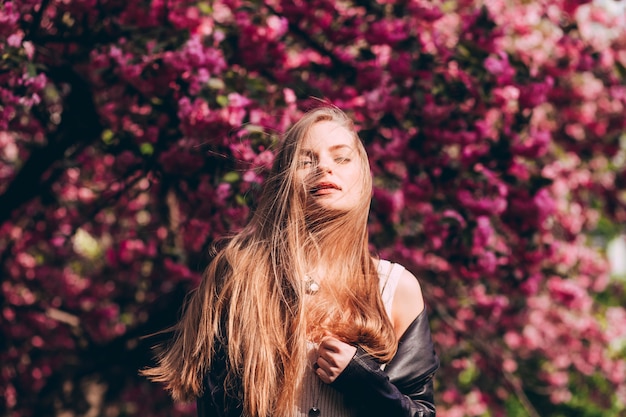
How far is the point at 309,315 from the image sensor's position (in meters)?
1.94

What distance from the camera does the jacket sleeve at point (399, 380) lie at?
1.77 metres

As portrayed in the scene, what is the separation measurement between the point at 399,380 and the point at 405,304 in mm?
215

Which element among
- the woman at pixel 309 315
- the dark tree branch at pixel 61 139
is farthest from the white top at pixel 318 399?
the dark tree branch at pixel 61 139

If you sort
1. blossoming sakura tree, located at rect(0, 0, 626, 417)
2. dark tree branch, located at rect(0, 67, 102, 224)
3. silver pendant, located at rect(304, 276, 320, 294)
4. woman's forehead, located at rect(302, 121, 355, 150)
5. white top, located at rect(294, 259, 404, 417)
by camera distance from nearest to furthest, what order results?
white top, located at rect(294, 259, 404, 417) → silver pendant, located at rect(304, 276, 320, 294) → woman's forehead, located at rect(302, 121, 355, 150) → blossoming sakura tree, located at rect(0, 0, 626, 417) → dark tree branch, located at rect(0, 67, 102, 224)

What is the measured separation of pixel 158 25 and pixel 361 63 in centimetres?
91

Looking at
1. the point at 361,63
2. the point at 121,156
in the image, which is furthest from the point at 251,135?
the point at 361,63

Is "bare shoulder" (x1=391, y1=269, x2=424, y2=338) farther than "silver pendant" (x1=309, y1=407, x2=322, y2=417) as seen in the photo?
Yes

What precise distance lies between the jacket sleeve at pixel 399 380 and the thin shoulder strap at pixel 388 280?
9 centimetres

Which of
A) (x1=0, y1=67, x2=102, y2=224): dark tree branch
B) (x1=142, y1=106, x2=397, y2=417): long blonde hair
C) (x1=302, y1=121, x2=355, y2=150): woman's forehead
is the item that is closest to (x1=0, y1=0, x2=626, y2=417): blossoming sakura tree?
(x1=0, y1=67, x2=102, y2=224): dark tree branch

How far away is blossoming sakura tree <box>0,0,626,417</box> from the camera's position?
9.40 ft

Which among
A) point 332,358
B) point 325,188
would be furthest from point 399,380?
point 325,188

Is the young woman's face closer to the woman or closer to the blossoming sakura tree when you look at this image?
the woman

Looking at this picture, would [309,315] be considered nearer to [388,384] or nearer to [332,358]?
[332,358]

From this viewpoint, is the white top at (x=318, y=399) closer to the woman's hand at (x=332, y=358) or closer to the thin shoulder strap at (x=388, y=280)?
the woman's hand at (x=332, y=358)
